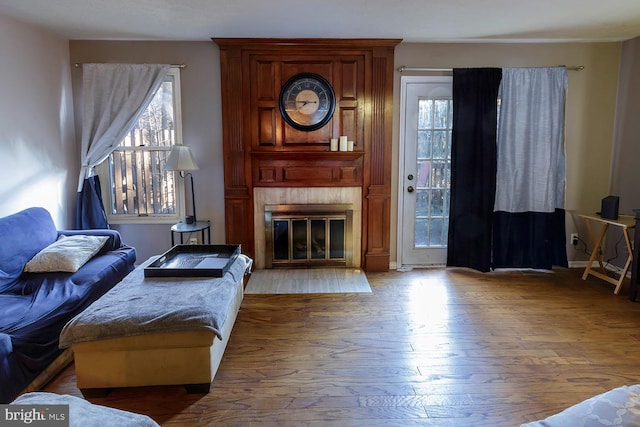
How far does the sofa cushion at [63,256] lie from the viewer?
2955mm

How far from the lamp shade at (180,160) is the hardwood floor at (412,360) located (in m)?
1.42

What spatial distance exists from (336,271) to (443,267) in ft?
3.91

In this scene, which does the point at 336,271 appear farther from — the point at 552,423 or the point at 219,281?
the point at 552,423

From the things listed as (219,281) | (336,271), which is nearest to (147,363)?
(219,281)

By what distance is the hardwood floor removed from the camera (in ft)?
7.04

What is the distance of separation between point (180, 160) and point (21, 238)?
142 centimetres

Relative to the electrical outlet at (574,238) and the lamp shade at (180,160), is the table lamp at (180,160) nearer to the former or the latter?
the lamp shade at (180,160)

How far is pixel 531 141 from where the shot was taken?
4.21m

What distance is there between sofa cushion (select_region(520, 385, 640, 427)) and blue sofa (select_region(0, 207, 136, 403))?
7.60 feet

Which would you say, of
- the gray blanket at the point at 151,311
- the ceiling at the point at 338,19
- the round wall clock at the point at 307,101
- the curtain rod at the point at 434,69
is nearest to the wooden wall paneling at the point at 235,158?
the ceiling at the point at 338,19

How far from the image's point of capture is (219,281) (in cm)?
Answer: 266

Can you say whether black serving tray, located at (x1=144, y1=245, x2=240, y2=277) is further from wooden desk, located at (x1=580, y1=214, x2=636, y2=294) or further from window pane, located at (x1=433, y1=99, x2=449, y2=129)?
wooden desk, located at (x1=580, y1=214, x2=636, y2=294)

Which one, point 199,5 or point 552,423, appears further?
point 199,5

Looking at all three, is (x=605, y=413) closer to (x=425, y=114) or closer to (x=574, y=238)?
(x=425, y=114)
